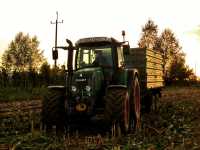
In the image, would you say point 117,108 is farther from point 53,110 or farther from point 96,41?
point 96,41

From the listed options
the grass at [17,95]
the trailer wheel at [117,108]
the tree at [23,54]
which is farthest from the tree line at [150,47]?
the trailer wheel at [117,108]

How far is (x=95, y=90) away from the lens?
11711mm

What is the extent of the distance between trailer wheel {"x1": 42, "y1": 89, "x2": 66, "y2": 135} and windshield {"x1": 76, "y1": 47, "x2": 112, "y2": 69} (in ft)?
4.46

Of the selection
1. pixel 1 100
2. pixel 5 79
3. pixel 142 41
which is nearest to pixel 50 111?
pixel 1 100

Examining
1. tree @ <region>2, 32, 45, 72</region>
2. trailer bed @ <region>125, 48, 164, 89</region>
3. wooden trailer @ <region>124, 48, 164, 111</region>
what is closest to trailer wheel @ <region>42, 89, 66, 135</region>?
wooden trailer @ <region>124, 48, 164, 111</region>

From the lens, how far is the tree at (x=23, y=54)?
83412 millimetres

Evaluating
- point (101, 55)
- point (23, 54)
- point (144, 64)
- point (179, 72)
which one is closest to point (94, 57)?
point (101, 55)

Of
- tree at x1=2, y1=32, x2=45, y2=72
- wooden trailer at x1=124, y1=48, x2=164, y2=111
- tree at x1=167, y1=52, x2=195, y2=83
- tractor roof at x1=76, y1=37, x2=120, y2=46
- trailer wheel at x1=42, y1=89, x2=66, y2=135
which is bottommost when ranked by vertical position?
trailer wheel at x1=42, y1=89, x2=66, y2=135

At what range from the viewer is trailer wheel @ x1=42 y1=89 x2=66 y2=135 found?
11.7 meters

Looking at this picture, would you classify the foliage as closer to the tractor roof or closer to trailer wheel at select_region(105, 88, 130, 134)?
the tractor roof

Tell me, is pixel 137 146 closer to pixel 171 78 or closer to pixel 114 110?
pixel 114 110

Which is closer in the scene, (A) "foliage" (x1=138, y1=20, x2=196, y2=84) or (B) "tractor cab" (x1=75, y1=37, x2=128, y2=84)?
(B) "tractor cab" (x1=75, y1=37, x2=128, y2=84)

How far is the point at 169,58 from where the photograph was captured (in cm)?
7669

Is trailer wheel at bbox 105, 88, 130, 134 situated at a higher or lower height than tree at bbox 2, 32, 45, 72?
lower
